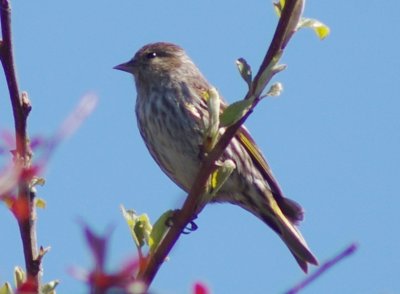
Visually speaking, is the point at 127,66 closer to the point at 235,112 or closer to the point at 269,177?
the point at 269,177

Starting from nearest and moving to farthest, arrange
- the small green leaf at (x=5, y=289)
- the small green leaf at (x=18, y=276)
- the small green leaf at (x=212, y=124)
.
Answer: the small green leaf at (x=5, y=289) → the small green leaf at (x=18, y=276) → the small green leaf at (x=212, y=124)

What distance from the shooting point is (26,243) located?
1652 mm

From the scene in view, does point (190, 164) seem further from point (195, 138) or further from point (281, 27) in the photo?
point (281, 27)

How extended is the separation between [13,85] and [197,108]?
180 inches

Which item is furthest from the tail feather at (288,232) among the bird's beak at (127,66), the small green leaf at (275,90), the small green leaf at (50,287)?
the small green leaf at (50,287)

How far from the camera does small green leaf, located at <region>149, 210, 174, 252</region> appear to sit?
6.56 feet

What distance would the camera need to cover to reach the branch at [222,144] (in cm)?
169

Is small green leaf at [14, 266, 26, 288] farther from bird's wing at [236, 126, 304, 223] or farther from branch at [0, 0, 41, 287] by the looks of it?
Answer: bird's wing at [236, 126, 304, 223]

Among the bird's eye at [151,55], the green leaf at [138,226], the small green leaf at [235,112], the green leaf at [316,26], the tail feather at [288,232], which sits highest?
the green leaf at [316,26]

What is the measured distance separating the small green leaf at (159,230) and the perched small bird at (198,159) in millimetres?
3621

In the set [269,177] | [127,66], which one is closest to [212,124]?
[269,177]

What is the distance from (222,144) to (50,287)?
500 millimetres

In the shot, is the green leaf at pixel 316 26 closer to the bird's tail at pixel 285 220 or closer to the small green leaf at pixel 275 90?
the small green leaf at pixel 275 90

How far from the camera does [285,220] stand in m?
6.13
